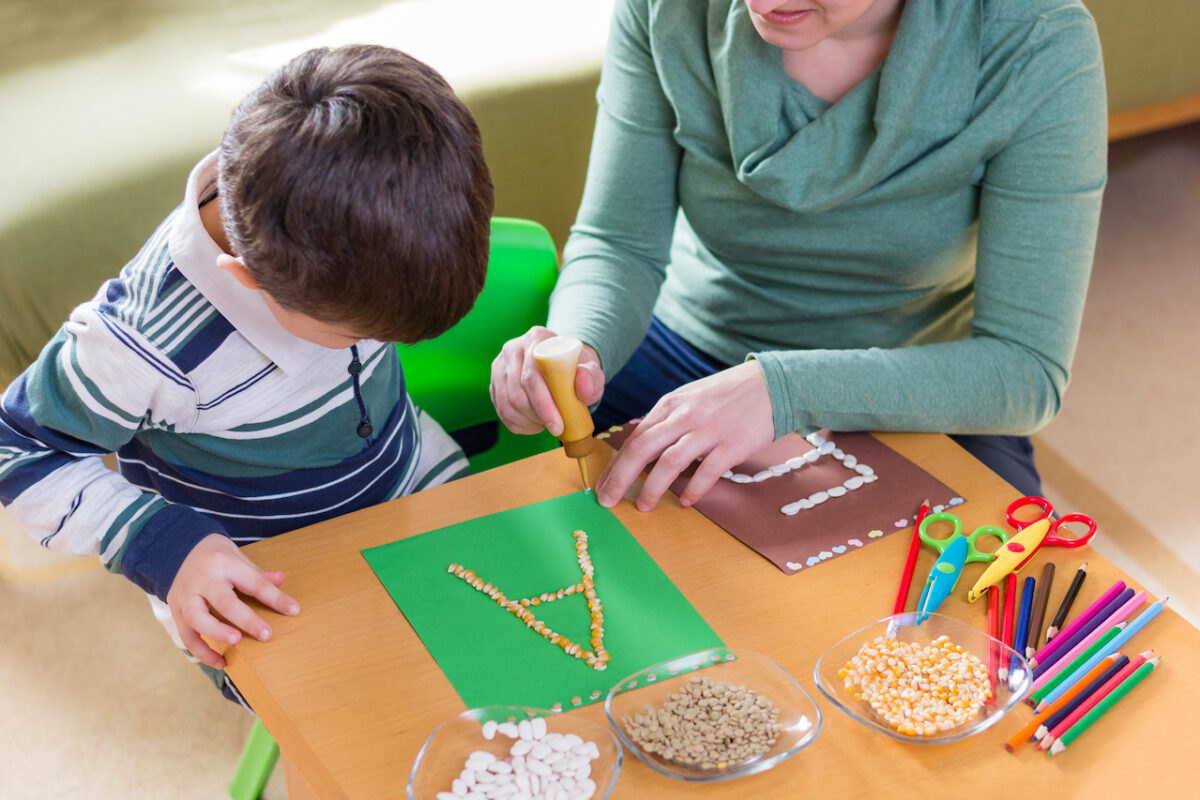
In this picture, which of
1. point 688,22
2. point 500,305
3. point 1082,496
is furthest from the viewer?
point 1082,496

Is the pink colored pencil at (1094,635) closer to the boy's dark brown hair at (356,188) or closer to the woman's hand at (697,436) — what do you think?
the woman's hand at (697,436)

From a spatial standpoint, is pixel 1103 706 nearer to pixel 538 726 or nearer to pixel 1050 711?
pixel 1050 711

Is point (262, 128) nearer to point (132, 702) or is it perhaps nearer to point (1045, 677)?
point (1045, 677)

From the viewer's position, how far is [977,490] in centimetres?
94

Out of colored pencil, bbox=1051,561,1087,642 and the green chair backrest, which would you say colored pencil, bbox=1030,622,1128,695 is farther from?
the green chair backrest

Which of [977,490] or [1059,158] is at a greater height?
[1059,158]

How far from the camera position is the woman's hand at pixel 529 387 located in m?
0.97

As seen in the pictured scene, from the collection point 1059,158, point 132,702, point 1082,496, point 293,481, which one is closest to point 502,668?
point 293,481

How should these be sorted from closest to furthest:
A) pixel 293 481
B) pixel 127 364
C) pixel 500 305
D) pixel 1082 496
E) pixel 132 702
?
pixel 127 364 → pixel 293 481 → pixel 500 305 → pixel 132 702 → pixel 1082 496

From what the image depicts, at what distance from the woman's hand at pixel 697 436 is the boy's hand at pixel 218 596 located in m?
0.28

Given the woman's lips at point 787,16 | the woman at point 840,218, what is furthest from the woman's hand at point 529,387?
the woman's lips at point 787,16

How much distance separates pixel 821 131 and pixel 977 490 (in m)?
0.40

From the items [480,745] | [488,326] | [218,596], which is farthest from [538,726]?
[488,326]

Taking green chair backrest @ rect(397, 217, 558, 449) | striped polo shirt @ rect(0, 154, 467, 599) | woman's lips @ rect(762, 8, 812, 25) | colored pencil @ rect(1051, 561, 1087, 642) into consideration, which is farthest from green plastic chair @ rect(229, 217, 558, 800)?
colored pencil @ rect(1051, 561, 1087, 642)
